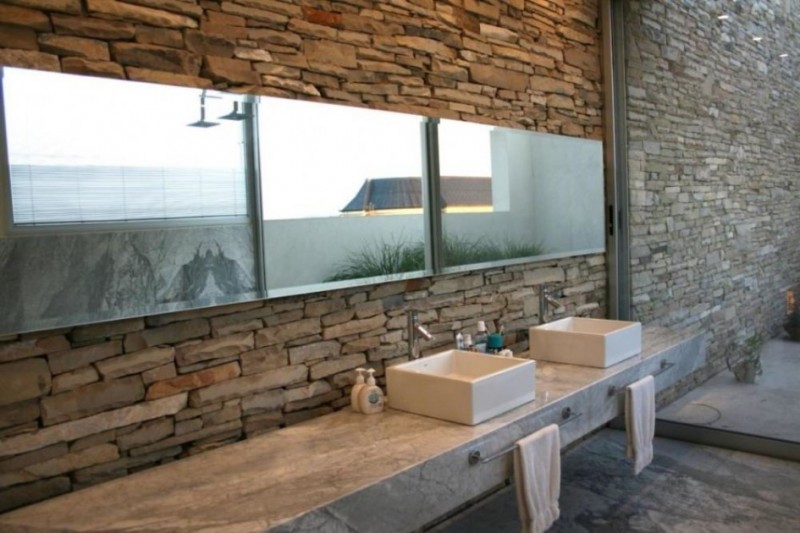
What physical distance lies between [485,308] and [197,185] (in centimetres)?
161

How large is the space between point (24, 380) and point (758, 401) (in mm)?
3676

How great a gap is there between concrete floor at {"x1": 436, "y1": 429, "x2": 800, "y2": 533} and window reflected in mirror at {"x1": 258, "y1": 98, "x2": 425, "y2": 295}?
129cm

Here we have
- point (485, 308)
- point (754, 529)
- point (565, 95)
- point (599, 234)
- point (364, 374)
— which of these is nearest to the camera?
point (364, 374)

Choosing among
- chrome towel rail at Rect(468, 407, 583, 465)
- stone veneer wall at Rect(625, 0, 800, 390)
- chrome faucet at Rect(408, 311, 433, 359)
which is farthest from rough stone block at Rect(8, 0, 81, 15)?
stone veneer wall at Rect(625, 0, 800, 390)

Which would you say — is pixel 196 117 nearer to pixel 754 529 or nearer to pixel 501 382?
pixel 501 382

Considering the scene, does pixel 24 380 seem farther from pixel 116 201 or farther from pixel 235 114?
pixel 235 114

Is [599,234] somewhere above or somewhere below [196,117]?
below

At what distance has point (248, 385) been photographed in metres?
2.20

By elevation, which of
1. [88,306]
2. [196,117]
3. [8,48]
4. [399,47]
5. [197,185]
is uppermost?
[399,47]

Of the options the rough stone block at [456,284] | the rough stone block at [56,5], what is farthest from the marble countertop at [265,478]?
the rough stone block at [56,5]

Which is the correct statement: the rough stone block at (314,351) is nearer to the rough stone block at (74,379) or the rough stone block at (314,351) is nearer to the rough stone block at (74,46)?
the rough stone block at (74,379)

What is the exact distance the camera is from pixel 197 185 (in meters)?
2.03

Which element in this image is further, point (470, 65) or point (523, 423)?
point (470, 65)

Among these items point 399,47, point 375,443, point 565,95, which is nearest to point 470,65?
point 399,47
